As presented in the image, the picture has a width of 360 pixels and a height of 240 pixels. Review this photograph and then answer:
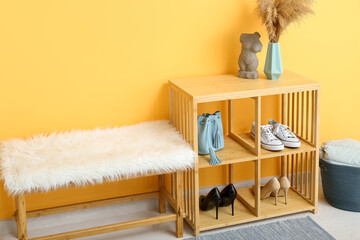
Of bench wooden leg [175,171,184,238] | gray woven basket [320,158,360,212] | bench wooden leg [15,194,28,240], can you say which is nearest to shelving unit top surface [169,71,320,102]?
bench wooden leg [175,171,184,238]

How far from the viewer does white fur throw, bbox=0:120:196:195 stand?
2188 millimetres

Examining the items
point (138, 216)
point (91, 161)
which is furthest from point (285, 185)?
point (91, 161)

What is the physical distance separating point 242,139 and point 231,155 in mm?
162

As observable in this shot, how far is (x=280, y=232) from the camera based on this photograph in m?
2.61

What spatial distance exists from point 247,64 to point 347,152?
2.43ft

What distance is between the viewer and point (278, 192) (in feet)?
9.70

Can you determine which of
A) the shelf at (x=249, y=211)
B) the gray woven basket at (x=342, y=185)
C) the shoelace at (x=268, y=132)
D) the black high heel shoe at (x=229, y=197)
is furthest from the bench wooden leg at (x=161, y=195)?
the gray woven basket at (x=342, y=185)

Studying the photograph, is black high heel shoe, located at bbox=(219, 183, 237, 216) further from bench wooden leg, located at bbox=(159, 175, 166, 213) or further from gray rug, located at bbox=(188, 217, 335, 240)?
bench wooden leg, located at bbox=(159, 175, 166, 213)

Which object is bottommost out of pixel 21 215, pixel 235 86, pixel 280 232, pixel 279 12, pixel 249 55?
pixel 280 232

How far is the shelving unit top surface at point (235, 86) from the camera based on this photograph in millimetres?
2439

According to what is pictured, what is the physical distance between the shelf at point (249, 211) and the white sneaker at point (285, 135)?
0.36 meters

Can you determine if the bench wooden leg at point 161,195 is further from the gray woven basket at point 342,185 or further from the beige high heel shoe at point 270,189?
the gray woven basket at point 342,185

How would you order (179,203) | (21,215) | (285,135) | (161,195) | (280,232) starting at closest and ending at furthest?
1. (21,215)
2. (179,203)
3. (280,232)
4. (285,135)
5. (161,195)

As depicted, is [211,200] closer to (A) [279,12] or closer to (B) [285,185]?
(B) [285,185]
